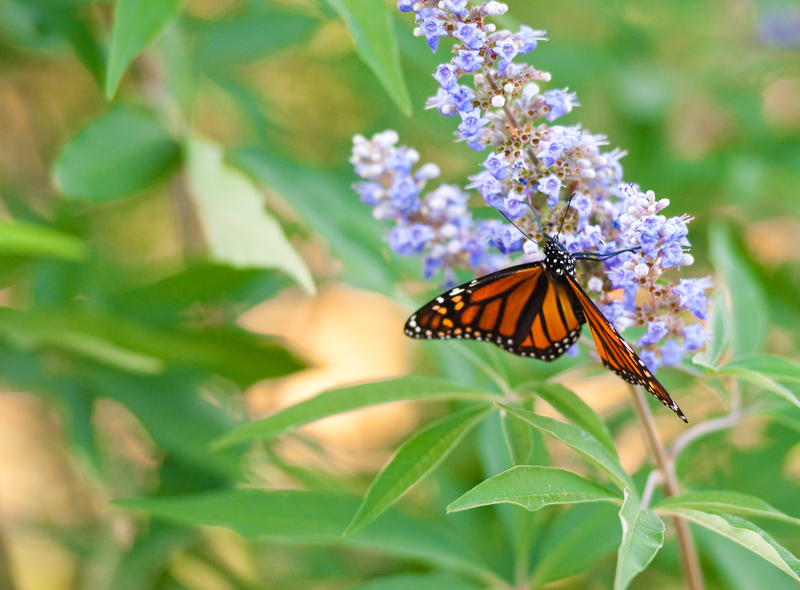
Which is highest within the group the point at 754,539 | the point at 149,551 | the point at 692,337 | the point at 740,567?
the point at 692,337

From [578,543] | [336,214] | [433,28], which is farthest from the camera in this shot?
[336,214]

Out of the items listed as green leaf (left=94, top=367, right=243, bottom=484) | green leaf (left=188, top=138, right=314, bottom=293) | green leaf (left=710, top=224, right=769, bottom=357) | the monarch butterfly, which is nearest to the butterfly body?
the monarch butterfly

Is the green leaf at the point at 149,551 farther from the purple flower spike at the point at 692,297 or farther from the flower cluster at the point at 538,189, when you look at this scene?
the purple flower spike at the point at 692,297

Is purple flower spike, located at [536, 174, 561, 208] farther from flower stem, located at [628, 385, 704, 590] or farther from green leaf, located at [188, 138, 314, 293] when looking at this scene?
green leaf, located at [188, 138, 314, 293]

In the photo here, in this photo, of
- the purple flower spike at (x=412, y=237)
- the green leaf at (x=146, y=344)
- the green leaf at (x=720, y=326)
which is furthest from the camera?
the green leaf at (x=146, y=344)

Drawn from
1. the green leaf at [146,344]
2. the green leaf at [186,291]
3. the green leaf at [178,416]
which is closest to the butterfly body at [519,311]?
the green leaf at [186,291]

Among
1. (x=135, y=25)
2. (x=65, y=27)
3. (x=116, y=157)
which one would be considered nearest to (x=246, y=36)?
(x=65, y=27)

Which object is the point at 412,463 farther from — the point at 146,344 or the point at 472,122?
the point at 146,344

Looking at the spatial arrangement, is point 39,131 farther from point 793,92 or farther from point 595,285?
point 793,92
